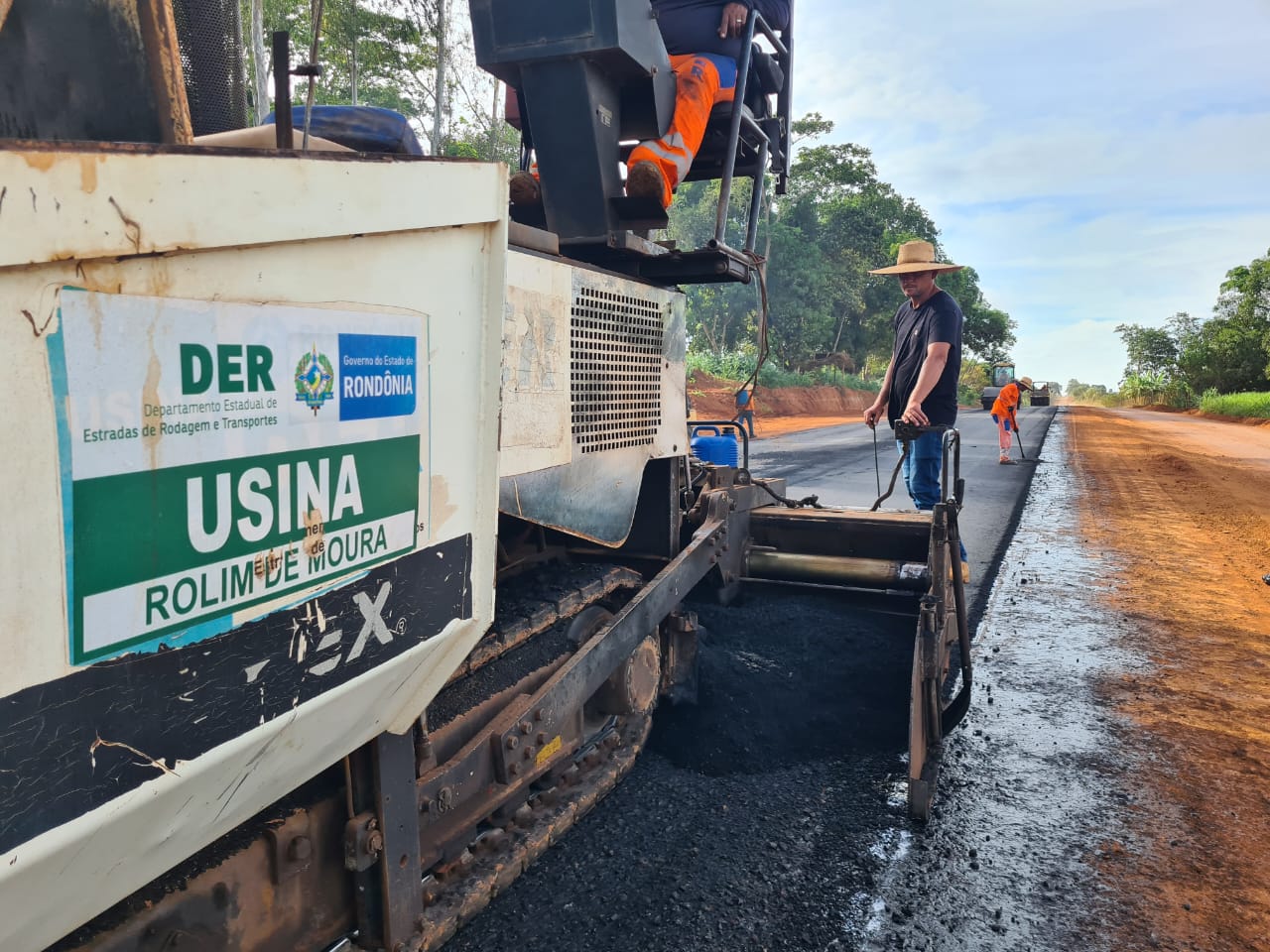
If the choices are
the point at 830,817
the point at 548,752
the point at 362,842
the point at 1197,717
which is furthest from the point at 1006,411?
the point at 362,842

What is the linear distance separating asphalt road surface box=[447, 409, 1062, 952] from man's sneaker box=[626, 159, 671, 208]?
1965 mm

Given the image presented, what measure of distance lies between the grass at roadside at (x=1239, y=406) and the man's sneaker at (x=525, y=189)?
125ft

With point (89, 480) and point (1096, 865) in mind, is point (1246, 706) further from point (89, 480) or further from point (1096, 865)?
point (89, 480)

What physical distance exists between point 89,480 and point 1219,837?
11.2ft

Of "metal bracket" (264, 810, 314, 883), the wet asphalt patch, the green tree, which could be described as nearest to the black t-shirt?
the wet asphalt patch

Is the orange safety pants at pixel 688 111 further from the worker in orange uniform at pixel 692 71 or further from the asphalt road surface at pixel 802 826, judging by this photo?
the asphalt road surface at pixel 802 826

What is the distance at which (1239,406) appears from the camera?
1453 inches

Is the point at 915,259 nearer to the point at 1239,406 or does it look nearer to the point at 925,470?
the point at 925,470

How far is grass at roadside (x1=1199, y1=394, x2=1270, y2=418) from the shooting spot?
34247mm

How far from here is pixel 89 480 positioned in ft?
3.48

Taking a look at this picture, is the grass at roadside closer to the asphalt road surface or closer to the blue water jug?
the blue water jug

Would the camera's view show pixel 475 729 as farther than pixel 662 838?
No

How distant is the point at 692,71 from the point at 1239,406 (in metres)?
42.1

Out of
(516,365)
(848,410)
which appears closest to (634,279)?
(516,365)
